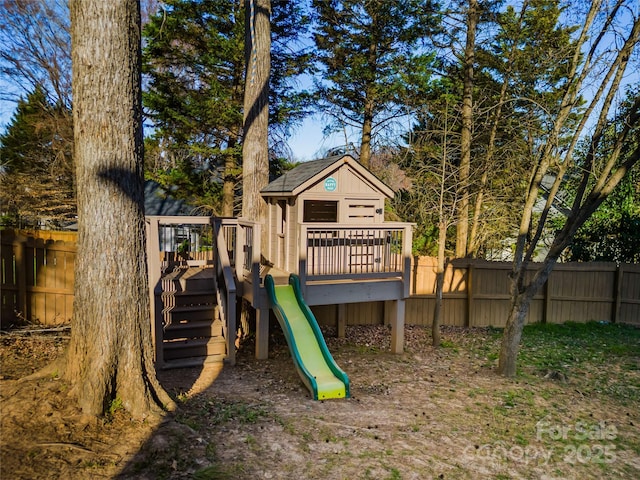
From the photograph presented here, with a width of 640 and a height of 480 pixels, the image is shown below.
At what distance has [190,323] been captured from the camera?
7.48 meters

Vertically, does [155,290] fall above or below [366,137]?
below

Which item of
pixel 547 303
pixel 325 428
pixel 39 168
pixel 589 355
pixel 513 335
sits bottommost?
pixel 589 355

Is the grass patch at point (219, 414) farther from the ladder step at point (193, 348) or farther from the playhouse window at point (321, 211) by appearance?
the playhouse window at point (321, 211)

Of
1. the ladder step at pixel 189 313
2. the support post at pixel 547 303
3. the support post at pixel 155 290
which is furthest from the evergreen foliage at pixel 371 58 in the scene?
the support post at pixel 155 290

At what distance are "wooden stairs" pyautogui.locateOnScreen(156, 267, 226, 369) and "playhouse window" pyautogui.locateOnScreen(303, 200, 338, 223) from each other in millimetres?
→ 2350

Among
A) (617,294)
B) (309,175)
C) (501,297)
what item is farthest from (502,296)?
(309,175)

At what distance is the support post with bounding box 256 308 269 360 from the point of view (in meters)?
7.48

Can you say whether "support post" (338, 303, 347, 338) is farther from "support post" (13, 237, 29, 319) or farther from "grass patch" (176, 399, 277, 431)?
"support post" (13, 237, 29, 319)

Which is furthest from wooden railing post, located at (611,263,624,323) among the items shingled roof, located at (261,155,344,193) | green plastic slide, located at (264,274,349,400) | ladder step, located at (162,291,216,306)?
ladder step, located at (162,291,216,306)

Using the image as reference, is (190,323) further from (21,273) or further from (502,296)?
(502,296)

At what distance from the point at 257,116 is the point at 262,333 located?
4.70 meters

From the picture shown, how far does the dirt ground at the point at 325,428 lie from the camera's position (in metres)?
3.61

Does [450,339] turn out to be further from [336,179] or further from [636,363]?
[336,179]

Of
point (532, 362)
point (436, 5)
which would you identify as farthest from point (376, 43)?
point (532, 362)
